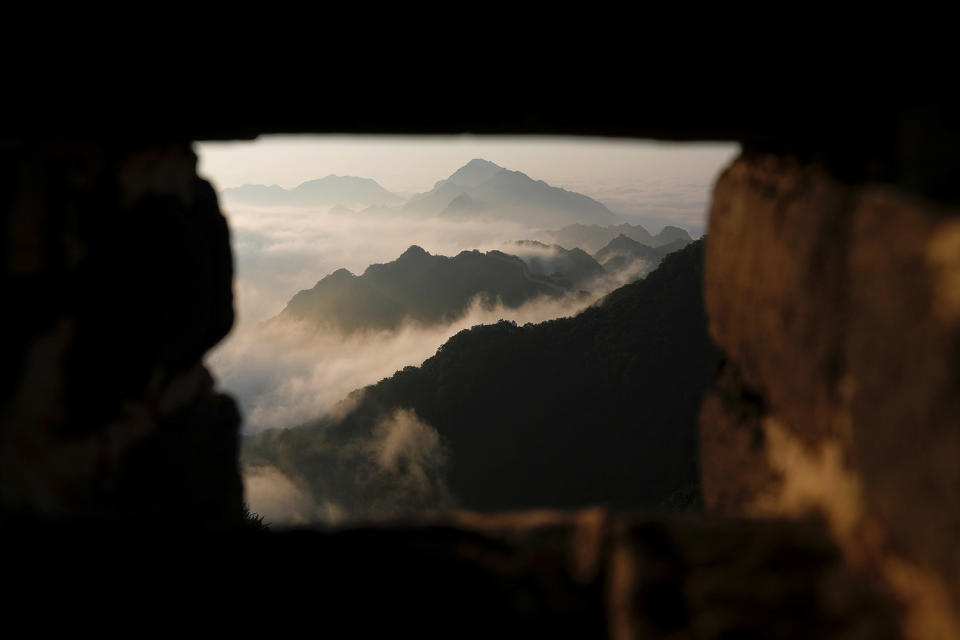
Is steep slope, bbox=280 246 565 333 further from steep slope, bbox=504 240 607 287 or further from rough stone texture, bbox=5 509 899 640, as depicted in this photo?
rough stone texture, bbox=5 509 899 640

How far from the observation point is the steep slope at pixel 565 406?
18.4 metres

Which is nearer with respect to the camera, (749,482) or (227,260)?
(749,482)

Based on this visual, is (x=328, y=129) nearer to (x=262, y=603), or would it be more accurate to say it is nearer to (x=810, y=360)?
(x=262, y=603)

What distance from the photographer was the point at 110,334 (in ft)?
5.02

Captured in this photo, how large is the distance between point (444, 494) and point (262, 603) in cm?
1852

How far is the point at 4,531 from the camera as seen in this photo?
1.22 m

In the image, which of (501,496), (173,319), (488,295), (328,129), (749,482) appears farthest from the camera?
(488,295)

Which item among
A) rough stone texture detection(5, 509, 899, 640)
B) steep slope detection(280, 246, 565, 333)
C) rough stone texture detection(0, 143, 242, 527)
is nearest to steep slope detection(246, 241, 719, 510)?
steep slope detection(280, 246, 565, 333)

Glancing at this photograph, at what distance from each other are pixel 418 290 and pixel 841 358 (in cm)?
3616

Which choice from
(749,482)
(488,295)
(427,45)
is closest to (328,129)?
(427,45)

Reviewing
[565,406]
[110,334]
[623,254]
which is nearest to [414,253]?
[623,254]

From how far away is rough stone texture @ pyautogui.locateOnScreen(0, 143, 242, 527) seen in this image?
128 cm

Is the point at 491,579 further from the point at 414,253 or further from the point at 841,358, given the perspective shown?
the point at 414,253

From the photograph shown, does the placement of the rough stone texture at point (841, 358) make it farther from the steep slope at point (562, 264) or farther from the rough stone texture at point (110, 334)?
the steep slope at point (562, 264)
